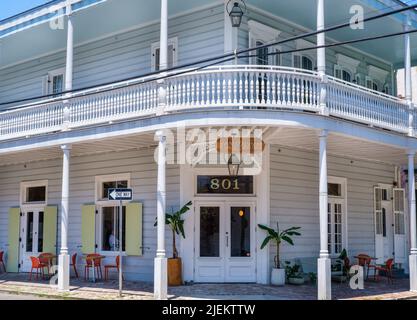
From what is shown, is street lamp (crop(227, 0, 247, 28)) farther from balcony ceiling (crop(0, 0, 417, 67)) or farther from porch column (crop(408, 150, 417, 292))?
porch column (crop(408, 150, 417, 292))

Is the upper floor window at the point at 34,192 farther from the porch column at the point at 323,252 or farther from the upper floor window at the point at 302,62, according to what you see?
the porch column at the point at 323,252

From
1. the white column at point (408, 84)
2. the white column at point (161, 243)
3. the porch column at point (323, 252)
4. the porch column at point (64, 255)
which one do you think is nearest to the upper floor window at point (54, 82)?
the porch column at point (64, 255)

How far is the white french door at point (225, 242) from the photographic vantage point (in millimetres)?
17641

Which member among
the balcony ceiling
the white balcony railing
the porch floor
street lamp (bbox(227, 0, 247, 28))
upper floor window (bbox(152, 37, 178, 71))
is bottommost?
the porch floor

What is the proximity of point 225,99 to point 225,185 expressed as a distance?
3.59 m

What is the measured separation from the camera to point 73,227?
69.4 ft

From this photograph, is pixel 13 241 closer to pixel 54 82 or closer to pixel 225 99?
pixel 54 82

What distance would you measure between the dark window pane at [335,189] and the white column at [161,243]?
7213mm

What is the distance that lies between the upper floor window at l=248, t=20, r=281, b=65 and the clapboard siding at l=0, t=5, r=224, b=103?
3.00 feet

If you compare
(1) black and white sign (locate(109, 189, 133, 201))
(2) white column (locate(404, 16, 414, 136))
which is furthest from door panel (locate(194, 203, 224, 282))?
(2) white column (locate(404, 16, 414, 136))

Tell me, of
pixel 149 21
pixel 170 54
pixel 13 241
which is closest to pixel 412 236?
pixel 170 54

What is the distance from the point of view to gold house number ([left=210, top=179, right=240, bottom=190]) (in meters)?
18.1

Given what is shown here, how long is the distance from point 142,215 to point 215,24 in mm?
6021

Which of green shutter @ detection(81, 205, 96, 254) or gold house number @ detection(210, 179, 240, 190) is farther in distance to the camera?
green shutter @ detection(81, 205, 96, 254)
